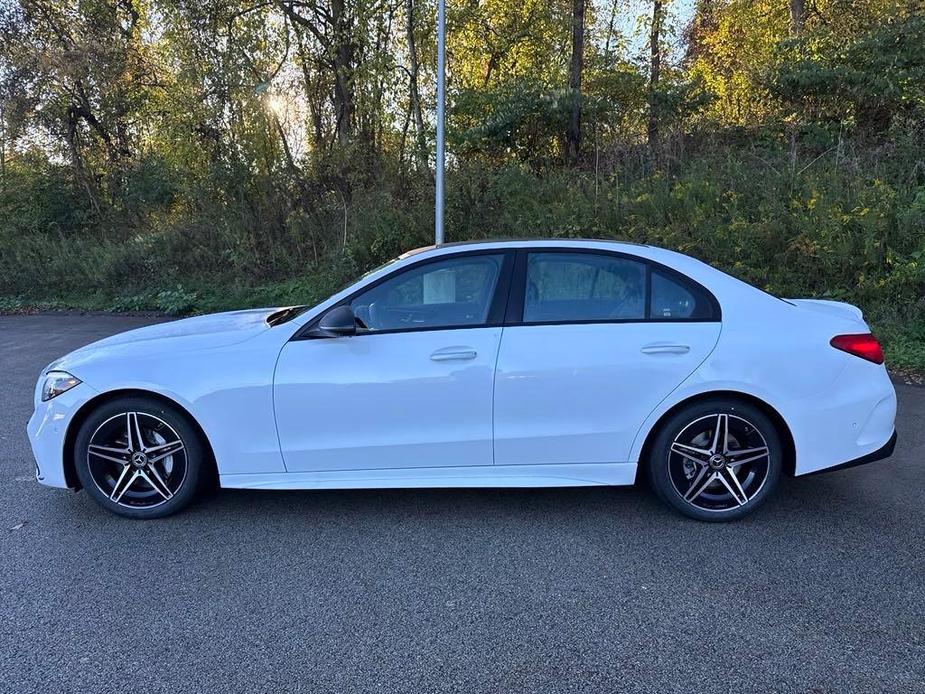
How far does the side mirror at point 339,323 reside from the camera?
135 inches

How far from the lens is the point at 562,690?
7.64 feet

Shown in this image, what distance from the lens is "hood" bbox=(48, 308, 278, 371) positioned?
3656 millimetres

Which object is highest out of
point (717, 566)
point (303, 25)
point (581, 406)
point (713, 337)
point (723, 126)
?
point (303, 25)

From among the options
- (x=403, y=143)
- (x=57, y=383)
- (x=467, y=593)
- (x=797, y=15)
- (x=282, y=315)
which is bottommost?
(x=467, y=593)

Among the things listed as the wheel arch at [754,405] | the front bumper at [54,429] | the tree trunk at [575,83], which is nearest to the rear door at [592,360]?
the wheel arch at [754,405]

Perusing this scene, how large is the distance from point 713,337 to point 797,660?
1622mm

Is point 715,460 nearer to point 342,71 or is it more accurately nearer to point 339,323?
point 339,323

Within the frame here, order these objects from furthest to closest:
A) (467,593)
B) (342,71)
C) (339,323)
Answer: (342,71)
(339,323)
(467,593)

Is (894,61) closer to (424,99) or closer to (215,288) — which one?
(424,99)

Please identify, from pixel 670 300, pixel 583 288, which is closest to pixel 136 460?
pixel 583 288

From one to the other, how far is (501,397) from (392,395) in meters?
0.59

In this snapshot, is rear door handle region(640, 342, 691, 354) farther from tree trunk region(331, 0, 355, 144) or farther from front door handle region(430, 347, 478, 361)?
tree trunk region(331, 0, 355, 144)

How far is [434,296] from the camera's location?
3738 millimetres

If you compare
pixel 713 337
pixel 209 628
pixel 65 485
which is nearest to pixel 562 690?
pixel 209 628
